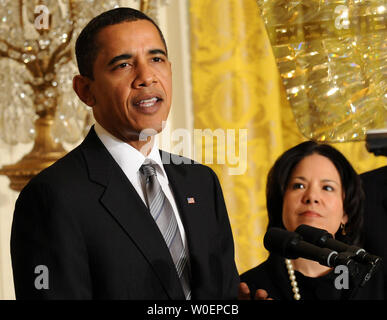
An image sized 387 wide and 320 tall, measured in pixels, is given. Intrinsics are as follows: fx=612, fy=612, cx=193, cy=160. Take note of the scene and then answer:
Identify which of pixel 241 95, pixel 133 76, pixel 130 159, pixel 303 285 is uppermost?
pixel 241 95

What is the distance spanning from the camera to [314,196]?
1189mm

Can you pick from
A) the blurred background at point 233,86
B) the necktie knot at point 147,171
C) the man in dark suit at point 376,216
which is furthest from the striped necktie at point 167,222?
the blurred background at point 233,86

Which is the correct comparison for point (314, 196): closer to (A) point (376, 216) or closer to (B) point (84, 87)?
(A) point (376, 216)

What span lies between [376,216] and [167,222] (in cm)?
55

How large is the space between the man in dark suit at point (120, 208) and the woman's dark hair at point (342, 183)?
0.14 metres

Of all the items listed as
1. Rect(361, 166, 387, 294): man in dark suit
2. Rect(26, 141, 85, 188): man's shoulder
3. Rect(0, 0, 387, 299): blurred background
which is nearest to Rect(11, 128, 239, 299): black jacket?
Rect(26, 141, 85, 188): man's shoulder

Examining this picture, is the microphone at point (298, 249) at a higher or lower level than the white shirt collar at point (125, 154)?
lower

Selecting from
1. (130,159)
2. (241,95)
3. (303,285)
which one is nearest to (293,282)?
(303,285)

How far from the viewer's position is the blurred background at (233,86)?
5.80 feet

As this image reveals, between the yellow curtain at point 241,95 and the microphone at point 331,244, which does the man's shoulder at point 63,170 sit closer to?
the microphone at point 331,244

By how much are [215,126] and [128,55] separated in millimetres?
961
